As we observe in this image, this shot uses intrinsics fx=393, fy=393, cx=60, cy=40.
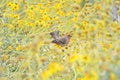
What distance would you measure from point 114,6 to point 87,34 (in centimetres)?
90

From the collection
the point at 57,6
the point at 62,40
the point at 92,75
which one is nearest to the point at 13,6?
the point at 57,6

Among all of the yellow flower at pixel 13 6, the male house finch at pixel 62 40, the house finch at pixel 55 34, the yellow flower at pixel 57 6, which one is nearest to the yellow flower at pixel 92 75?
the male house finch at pixel 62 40

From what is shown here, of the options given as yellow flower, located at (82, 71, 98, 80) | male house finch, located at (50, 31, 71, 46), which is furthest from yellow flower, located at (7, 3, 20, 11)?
yellow flower, located at (82, 71, 98, 80)

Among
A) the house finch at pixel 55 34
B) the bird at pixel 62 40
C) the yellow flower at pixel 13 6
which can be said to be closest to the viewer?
the bird at pixel 62 40

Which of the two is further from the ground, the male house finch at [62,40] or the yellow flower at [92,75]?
the yellow flower at [92,75]

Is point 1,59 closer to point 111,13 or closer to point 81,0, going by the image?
point 111,13

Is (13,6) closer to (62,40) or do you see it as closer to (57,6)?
(57,6)

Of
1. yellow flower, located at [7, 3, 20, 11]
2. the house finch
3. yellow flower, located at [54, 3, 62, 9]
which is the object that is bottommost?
the house finch

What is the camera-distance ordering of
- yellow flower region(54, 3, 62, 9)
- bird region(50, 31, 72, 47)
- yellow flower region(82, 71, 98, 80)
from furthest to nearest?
1. yellow flower region(54, 3, 62, 9)
2. bird region(50, 31, 72, 47)
3. yellow flower region(82, 71, 98, 80)

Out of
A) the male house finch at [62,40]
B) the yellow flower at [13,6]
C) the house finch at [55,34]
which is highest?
the yellow flower at [13,6]

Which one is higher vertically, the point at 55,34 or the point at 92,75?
the point at 92,75

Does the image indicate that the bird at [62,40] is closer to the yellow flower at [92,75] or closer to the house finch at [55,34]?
the house finch at [55,34]

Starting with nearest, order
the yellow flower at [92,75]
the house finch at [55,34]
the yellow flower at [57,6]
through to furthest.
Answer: the yellow flower at [92,75] → the house finch at [55,34] → the yellow flower at [57,6]

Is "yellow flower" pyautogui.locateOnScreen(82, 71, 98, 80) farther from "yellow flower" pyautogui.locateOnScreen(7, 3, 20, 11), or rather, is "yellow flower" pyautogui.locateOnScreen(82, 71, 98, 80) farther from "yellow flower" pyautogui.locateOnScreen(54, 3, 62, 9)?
"yellow flower" pyautogui.locateOnScreen(54, 3, 62, 9)
